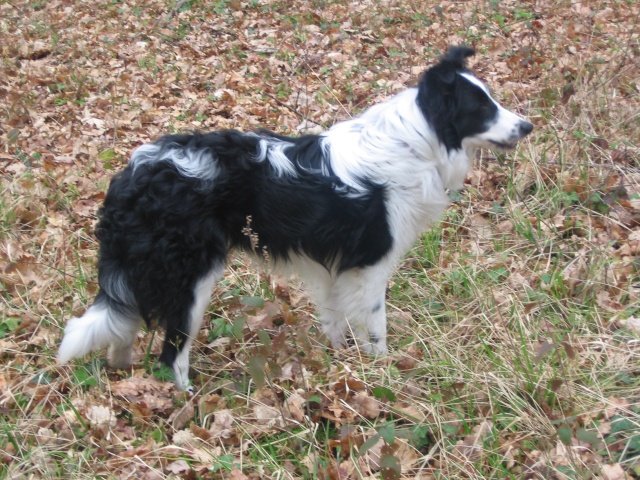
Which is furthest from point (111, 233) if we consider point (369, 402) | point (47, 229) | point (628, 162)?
point (628, 162)

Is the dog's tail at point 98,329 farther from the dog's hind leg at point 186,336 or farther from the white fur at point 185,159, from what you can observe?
the white fur at point 185,159

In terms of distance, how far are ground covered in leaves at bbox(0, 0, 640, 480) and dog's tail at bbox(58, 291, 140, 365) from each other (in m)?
0.25

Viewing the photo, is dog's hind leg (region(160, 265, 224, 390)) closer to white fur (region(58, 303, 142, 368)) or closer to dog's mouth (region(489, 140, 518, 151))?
white fur (region(58, 303, 142, 368))

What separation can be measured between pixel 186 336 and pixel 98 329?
450mm

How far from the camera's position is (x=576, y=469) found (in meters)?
2.67

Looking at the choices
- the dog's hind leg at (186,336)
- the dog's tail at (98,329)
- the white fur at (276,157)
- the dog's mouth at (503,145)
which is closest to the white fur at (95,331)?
the dog's tail at (98,329)

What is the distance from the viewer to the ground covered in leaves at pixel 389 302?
3.00m

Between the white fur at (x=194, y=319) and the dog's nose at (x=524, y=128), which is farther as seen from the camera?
the dog's nose at (x=524, y=128)

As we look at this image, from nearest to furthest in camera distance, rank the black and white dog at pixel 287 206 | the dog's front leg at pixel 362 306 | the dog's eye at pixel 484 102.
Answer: the black and white dog at pixel 287 206 < the dog's eye at pixel 484 102 < the dog's front leg at pixel 362 306

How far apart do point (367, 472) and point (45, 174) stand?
411 cm

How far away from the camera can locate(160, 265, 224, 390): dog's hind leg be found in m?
3.55

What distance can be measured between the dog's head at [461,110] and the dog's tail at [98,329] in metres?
1.96

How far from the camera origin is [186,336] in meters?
3.58

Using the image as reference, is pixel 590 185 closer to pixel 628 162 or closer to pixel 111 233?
pixel 628 162
